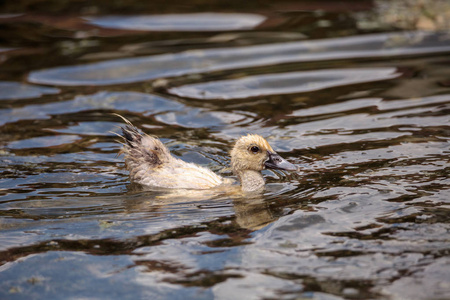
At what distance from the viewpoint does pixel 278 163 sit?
809 cm

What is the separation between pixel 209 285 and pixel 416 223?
2254 mm

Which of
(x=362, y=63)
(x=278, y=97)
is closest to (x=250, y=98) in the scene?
(x=278, y=97)

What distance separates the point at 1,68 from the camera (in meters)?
13.1

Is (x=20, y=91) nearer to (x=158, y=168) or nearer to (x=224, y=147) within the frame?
(x=224, y=147)

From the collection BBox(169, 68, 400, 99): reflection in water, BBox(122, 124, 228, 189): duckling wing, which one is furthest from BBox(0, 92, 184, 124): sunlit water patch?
BBox(122, 124, 228, 189): duckling wing

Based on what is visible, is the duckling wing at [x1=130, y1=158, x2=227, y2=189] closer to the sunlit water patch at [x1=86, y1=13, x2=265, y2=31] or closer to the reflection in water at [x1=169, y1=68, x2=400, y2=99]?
the reflection in water at [x1=169, y1=68, x2=400, y2=99]

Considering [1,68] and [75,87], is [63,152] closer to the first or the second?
[75,87]

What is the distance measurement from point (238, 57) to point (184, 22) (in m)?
2.16

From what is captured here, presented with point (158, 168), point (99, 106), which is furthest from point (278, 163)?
point (99, 106)

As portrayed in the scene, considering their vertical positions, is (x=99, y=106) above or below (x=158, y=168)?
above

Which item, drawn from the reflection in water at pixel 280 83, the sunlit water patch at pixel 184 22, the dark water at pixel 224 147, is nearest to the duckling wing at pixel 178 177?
the dark water at pixel 224 147

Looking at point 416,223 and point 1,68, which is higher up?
point 1,68

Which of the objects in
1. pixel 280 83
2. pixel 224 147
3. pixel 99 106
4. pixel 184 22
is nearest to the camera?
pixel 224 147

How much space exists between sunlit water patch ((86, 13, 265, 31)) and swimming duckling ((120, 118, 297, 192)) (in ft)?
21.8
